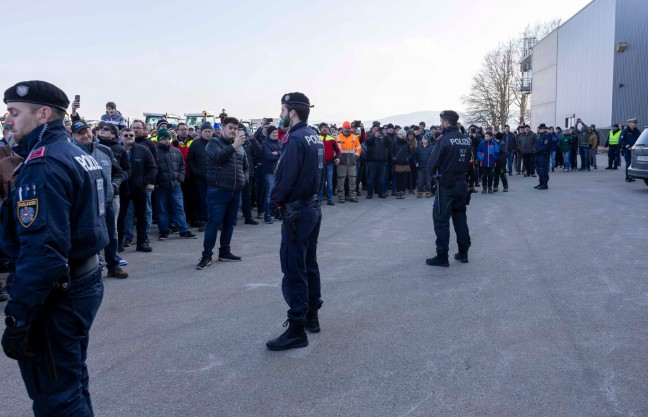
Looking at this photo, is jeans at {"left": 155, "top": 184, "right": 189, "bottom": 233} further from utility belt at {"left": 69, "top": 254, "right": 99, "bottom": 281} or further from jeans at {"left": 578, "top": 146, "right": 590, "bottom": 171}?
jeans at {"left": 578, "top": 146, "right": 590, "bottom": 171}

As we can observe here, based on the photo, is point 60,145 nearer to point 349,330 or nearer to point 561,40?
point 349,330

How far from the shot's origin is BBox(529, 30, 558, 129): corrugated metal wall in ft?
166

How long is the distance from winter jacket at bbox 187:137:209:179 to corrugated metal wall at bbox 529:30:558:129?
44528mm

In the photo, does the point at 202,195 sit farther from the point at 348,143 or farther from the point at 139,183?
the point at 348,143

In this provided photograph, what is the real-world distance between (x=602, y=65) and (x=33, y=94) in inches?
1615

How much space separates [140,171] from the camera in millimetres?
9172

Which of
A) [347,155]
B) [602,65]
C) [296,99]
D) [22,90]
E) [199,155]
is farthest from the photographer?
[602,65]

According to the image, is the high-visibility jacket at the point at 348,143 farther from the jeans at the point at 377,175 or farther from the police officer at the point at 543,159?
the police officer at the point at 543,159

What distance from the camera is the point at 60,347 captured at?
2.85m

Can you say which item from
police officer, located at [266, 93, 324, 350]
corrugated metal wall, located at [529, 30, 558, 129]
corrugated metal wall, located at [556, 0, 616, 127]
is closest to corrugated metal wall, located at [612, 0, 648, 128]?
corrugated metal wall, located at [556, 0, 616, 127]

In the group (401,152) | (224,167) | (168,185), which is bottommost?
(168,185)

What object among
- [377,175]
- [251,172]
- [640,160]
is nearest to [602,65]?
[640,160]

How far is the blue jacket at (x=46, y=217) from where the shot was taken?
2.69 metres

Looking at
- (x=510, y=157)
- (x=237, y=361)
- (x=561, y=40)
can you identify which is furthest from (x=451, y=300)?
(x=561, y=40)
